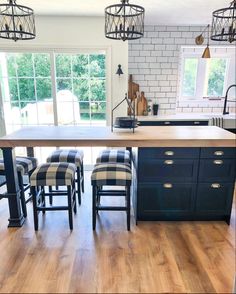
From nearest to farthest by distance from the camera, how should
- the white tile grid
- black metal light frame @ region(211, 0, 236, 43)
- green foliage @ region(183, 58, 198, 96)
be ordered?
black metal light frame @ region(211, 0, 236, 43) < the white tile grid < green foliage @ region(183, 58, 198, 96)

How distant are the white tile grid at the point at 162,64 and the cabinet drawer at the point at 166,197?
241 cm

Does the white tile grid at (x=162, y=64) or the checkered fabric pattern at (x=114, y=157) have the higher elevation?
the white tile grid at (x=162, y=64)

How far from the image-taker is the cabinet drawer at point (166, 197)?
241cm

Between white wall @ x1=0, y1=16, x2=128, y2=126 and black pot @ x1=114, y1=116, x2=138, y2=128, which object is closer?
black pot @ x1=114, y1=116, x2=138, y2=128

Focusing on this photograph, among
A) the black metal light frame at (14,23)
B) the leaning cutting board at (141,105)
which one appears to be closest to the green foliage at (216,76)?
the leaning cutting board at (141,105)

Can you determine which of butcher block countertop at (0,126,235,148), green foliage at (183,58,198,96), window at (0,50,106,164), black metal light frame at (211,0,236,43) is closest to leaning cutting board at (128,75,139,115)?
window at (0,50,106,164)

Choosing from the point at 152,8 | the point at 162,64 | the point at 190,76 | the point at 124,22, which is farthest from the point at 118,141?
the point at 190,76

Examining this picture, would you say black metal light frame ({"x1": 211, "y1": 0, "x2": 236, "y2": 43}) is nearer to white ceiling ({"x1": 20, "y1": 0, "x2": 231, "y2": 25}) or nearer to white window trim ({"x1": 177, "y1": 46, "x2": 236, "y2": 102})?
white ceiling ({"x1": 20, "y1": 0, "x2": 231, "y2": 25})

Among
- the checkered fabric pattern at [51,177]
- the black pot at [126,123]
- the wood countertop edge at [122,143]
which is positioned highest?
the black pot at [126,123]

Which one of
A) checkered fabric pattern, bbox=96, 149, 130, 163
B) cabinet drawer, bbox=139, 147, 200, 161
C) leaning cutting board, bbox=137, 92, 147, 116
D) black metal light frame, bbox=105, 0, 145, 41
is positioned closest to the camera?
black metal light frame, bbox=105, 0, 145, 41

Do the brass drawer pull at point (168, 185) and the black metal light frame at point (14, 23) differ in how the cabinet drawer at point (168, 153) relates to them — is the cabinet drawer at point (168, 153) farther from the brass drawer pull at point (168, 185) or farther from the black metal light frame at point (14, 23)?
the black metal light frame at point (14, 23)

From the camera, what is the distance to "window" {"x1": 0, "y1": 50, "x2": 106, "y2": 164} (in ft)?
12.0

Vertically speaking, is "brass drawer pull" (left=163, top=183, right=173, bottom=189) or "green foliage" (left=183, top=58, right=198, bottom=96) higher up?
"green foliage" (left=183, top=58, right=198, bottom=96)

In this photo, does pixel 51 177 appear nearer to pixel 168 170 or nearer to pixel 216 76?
pixel 168 170
